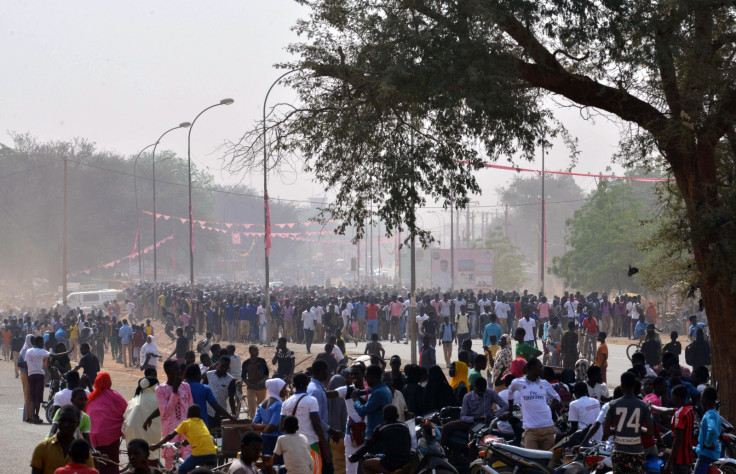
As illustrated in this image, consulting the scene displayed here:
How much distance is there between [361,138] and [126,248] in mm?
81809

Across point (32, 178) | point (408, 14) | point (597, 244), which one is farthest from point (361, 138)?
point (32, 178)

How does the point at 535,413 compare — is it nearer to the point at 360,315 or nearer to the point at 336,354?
the point at 336,354

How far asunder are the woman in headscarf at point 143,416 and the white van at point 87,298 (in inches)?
1977

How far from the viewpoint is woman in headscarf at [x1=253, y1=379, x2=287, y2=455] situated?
9.88m

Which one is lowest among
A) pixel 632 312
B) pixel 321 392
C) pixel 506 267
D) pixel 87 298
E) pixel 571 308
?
pixel 87 298

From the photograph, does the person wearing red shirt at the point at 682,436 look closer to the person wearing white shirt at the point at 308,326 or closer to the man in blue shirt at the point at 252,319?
the person wearing white shirt at the point at 308,326

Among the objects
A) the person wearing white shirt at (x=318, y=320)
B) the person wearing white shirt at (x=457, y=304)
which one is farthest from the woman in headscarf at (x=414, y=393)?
the person wearing white shirt at (x=457, y=304)

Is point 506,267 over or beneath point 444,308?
over

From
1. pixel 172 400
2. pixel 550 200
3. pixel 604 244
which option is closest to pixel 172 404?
pixel 172 400

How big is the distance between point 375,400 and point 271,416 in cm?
119

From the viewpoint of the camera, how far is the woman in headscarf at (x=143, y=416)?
10.6 m

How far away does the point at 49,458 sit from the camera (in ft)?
25.5

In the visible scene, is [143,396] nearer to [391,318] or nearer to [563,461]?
[563,461]

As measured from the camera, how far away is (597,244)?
52.0m
